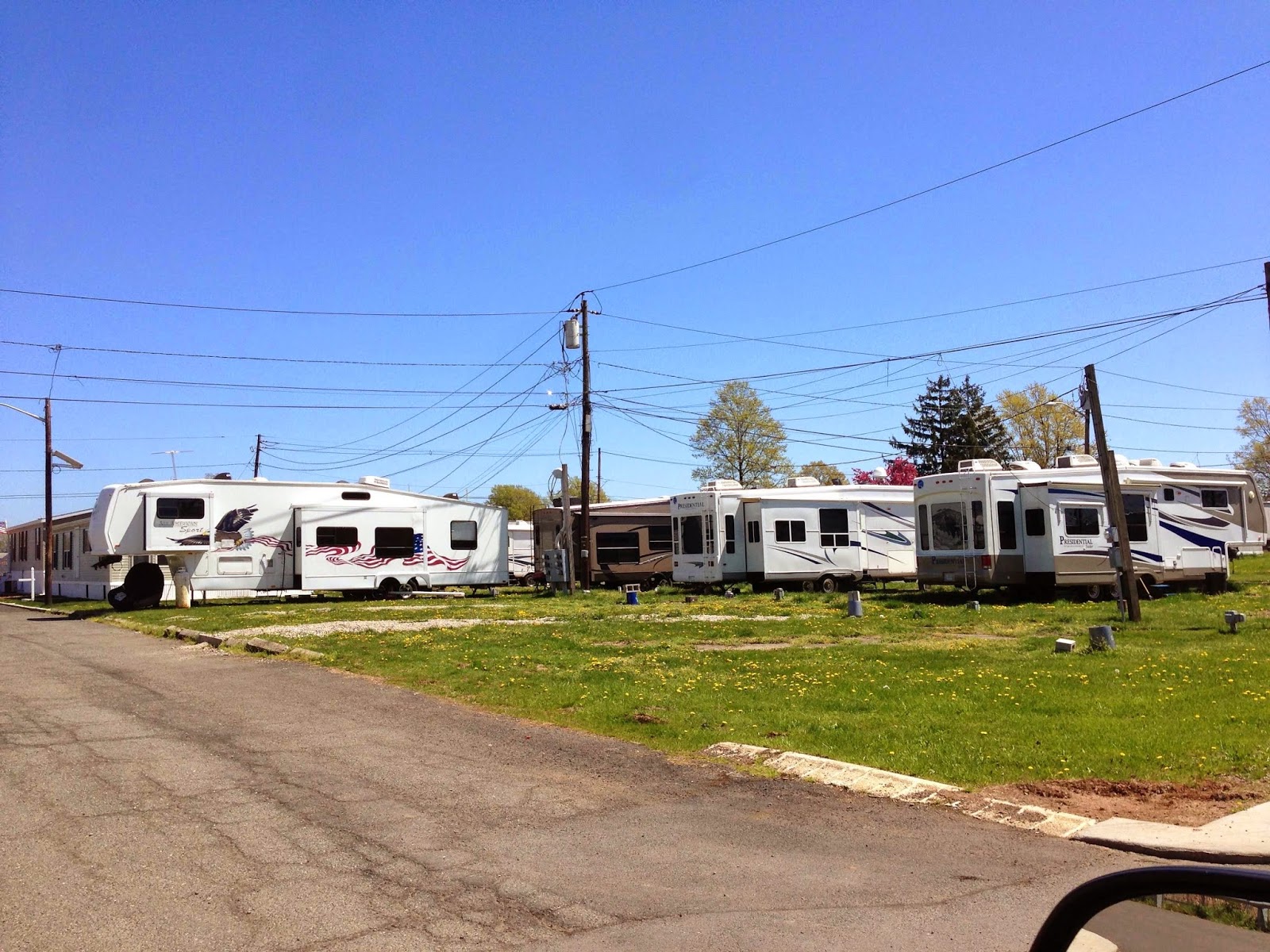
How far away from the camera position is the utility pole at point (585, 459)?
32625 millimetres

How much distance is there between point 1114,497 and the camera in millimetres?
17172

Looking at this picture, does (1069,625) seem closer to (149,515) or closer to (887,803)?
(887,803)

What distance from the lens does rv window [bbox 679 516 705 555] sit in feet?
102

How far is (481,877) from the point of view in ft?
17.4

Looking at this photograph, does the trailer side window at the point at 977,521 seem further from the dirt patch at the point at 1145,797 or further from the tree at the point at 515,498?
the tree at the point at 515,498

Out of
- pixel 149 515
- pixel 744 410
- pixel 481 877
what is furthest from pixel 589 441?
pixel 481 877

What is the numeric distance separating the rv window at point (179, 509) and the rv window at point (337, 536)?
3222 mm

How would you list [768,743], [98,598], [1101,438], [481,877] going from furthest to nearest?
[98,598]
[1101,438]
[768,743]
[481,877]

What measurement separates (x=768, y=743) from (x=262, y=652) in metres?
10.4

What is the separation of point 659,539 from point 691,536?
216 inches

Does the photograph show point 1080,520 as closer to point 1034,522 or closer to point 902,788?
point 1034,522

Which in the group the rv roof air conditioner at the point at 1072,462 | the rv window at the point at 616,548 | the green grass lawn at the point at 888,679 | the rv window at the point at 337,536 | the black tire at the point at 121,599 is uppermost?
the rv roof air conditioner at the point at 1072,462

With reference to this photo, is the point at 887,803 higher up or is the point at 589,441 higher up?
the point at 589,441

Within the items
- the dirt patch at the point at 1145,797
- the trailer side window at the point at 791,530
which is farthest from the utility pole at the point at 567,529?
the dirt patch at the point at 1145,797
